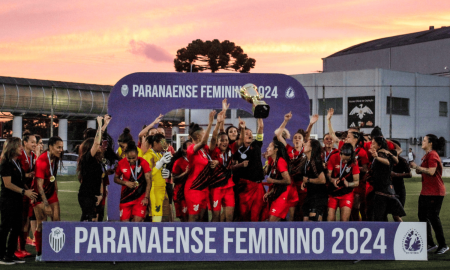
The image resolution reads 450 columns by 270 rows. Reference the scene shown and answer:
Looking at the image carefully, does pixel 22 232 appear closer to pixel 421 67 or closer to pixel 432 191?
pixel 432 191

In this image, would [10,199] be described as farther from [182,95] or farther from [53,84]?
[53,84]

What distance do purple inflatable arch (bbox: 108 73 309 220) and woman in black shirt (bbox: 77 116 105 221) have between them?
13.6ft

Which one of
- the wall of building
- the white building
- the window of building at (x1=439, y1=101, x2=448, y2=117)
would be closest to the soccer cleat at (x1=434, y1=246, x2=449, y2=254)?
the white building

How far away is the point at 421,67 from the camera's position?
45938 mm

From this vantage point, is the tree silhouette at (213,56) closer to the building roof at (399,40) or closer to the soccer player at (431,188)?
the building roof at (399,40)

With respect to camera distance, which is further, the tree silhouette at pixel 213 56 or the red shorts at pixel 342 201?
the tree silhouette at pixel 213 56

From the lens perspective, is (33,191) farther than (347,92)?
No

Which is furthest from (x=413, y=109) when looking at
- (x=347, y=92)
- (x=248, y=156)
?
(x=248, y=156)

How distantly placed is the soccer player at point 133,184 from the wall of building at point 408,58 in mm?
41496

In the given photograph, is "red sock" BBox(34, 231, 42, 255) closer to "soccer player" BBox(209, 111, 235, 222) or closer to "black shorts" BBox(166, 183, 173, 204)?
"soccer player" BBox(209, 111, 235, 222)

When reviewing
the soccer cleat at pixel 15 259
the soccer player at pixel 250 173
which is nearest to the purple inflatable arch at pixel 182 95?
the soccer player at pixel 250 173

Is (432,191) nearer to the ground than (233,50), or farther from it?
nearer to the ground

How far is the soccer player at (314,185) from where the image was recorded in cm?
767

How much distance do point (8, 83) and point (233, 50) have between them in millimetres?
23313
